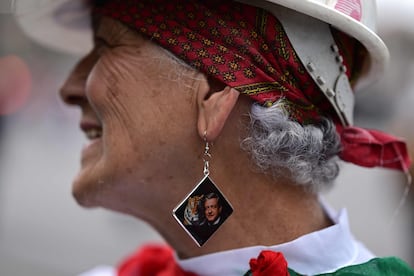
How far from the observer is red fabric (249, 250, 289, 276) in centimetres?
140

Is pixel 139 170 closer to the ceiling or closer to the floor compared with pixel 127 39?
closer to the floor

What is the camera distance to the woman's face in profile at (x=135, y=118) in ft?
5.16

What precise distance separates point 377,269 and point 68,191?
573cm

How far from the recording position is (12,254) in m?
5.73

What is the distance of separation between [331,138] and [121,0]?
73 cm

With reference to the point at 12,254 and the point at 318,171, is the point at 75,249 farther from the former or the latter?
the point at 318,171

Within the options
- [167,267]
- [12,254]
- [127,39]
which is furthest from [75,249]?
[127,39]

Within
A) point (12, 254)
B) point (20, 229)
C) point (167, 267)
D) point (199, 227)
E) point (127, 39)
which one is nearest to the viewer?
point (199, 227)

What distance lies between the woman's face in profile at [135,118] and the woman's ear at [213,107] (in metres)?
0.03

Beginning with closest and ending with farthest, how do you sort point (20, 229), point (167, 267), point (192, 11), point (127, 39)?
point (192, 11) < point (127, 39) < point (167, 267) < point (20, 229)

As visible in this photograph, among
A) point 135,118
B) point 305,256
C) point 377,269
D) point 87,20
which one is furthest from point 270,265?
point 87,20

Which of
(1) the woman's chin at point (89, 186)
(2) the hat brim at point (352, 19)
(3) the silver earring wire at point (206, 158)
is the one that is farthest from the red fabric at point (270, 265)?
(2) the hat brim at point (352, 19)

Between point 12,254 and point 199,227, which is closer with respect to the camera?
point 199,227

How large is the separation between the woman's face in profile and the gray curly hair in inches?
6.7
